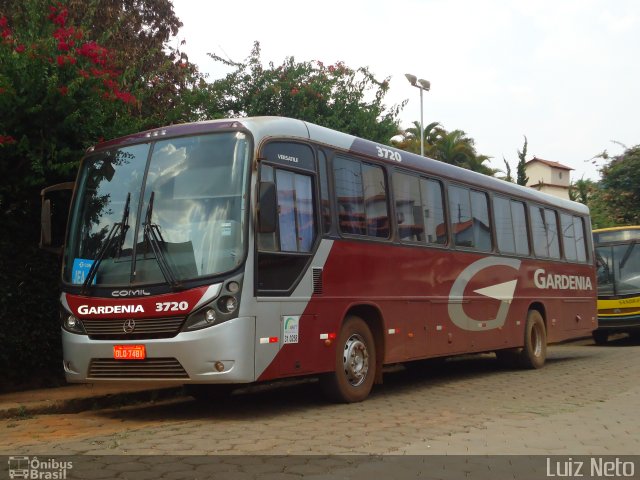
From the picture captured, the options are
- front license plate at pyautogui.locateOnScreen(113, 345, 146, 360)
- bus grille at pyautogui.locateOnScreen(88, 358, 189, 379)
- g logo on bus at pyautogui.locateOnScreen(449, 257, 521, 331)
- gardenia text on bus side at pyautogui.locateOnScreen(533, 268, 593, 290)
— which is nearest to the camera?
bus grille at pyautogui.locateOnScreen(88, 358, 189, 379)

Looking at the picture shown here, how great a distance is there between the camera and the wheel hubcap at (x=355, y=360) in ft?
32.3

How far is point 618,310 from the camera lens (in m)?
22.1

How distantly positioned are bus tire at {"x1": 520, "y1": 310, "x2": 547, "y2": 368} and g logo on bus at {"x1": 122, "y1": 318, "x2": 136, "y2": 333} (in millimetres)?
8756

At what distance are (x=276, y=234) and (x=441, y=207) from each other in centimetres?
435

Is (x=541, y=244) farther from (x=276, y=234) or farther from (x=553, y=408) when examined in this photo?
(x=276, y=234)

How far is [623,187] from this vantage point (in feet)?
114

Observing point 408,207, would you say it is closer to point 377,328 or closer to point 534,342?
point 377,328

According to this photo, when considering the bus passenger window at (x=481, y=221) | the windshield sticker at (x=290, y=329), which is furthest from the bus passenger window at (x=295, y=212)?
the bus passenger window at (x=481, y=221)

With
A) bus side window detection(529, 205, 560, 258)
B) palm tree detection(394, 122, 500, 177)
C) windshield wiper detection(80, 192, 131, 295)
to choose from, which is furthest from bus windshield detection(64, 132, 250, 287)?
palm tree detection(394, 122, 500, 177)

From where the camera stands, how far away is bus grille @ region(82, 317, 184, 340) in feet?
27.3

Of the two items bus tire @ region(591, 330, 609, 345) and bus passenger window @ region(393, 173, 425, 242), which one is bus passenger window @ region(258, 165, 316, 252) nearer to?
bus passenger window @ region(393, 173, 425, 242)

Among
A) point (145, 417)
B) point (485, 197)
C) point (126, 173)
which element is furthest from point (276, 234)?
point (485, 197)

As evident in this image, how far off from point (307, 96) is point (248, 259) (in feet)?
47.8

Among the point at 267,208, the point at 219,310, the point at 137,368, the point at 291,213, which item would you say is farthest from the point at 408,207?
the point at 137,368
